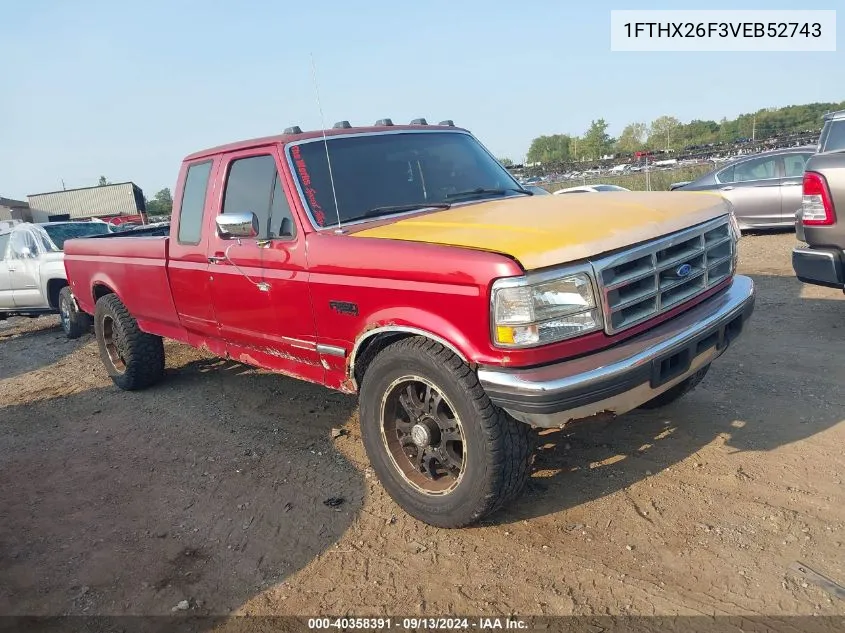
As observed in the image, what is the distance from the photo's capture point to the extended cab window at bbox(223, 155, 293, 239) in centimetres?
385

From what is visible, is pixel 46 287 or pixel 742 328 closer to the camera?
pixel 742 328

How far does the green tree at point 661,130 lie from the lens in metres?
80.1

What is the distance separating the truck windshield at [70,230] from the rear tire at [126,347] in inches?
177

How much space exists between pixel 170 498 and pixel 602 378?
278cm

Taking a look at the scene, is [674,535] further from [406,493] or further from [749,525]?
[406,493]

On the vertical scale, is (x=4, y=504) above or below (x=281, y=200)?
below

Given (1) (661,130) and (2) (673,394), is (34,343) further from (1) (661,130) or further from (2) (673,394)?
(1) (661,130)

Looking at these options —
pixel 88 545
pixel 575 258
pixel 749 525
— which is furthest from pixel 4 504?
pixel 749 525

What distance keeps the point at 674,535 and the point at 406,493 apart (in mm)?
1332

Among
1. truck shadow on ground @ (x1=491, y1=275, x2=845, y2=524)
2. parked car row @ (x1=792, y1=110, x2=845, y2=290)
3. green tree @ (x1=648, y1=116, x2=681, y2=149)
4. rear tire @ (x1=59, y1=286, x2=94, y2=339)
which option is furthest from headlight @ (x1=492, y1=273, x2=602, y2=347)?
green tree @ (x1=648, y1=116, x2=681, y2=149)

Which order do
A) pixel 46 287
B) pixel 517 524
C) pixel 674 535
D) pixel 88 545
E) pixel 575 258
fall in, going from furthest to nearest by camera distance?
pixel 46 287 → pixel 88 545 → pixel 517 524 → pixel 674 535 → pixel 575 258

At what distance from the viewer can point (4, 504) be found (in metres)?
4.02

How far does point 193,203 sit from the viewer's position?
482cm

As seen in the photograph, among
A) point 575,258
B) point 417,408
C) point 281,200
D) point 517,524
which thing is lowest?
point 517,524
